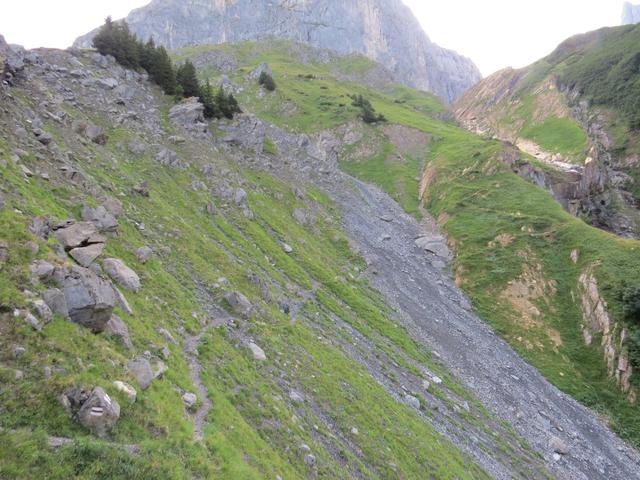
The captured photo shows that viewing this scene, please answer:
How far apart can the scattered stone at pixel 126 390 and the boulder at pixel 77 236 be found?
8.09 meters

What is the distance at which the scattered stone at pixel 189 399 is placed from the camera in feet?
51.0

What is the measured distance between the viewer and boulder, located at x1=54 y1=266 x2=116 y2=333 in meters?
14.3

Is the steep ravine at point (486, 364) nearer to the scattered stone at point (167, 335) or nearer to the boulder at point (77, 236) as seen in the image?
the scattered stone at point (167, 335)

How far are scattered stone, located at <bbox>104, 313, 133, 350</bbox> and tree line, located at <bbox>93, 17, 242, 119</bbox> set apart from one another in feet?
148

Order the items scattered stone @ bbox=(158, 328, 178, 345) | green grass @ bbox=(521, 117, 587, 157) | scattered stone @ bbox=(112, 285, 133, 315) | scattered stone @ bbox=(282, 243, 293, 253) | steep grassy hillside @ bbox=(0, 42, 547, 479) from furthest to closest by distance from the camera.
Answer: green grass @ bbox=(521, 117, 587, 157) < scattered stone @ bbox=(282, 243, 293, 253) < scattered stone @ bbox=(158, 328, 178, 345) < scattered stone @ bbox=(112, 285, 133, 315) < steep grassy hillside @ bbox=(0, 42, 547, 479)

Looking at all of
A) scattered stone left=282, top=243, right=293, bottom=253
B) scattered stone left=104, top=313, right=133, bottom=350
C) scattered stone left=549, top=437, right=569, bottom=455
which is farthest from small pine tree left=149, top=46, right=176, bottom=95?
scattered stone left=549, top=437, right=569, bottom=455

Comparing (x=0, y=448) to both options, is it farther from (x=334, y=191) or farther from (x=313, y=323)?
(x=334, y=191)

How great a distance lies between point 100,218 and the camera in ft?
75.4

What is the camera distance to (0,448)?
9.35 meters

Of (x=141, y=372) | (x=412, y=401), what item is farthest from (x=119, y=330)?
(x=412, y=401)

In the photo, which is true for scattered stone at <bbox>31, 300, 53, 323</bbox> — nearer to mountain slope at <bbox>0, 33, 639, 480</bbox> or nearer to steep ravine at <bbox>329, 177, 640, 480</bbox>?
mountain slope at <bbox>0, 33, 639, 480</bbox>

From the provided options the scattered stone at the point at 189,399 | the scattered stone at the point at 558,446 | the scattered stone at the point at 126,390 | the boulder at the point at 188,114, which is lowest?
the scattered stone at the point at 558,446

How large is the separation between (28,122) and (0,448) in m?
24.3

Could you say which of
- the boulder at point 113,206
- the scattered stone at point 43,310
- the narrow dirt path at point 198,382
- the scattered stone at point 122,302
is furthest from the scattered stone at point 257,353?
the boulder at point 113,206
